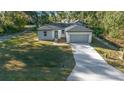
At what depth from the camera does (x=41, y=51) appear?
420 inches

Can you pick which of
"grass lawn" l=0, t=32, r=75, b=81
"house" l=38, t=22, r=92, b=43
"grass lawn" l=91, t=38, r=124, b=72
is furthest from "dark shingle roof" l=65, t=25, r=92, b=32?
"grass lawn" l=0, t=32, r=75, b=81

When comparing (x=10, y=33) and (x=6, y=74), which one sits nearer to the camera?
(x=6, y=74)

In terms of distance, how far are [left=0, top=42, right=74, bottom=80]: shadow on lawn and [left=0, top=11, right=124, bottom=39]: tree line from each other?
1.03 metres

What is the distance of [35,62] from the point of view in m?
10.4

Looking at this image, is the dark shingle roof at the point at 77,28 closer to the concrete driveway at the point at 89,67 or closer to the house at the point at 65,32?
the house at the point at 65,32

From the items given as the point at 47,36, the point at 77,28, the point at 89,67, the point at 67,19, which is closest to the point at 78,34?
the point at 77,28

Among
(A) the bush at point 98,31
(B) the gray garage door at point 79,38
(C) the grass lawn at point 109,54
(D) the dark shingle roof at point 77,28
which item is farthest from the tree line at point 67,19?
(C) the grass lawn at point 109,54

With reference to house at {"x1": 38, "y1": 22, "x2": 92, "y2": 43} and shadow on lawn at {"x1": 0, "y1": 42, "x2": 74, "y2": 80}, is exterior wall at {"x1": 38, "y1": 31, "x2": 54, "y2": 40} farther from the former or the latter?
shadow on lawn at {"x1": 0, "y1": 42, "x2": 74, "y2": 80}

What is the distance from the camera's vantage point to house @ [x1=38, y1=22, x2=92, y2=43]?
34.5 feet
